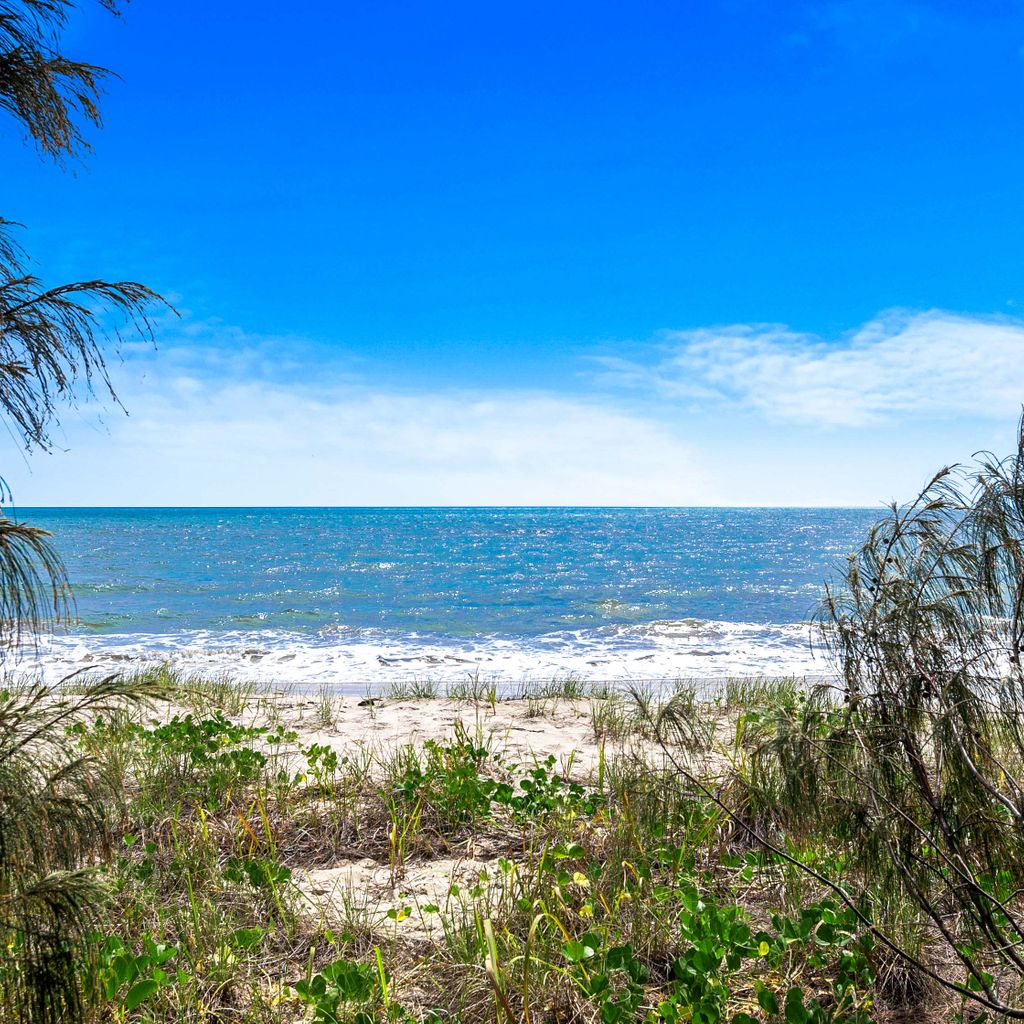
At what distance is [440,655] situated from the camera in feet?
50.5

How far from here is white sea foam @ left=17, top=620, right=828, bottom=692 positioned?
13.2 metres

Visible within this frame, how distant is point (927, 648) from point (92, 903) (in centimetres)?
323

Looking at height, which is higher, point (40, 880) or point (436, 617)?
point (40, 880)

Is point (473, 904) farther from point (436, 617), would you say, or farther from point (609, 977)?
point (436, 617)

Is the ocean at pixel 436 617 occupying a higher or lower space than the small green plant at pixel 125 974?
lower

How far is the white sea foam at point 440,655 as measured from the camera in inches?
520

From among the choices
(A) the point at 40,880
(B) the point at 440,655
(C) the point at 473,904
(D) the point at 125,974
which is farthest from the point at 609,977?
(B) the point at 440,655

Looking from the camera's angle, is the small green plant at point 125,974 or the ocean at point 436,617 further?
the ocean at point 436,617

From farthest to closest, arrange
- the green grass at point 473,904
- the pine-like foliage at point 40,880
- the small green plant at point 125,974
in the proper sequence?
the green grass at point 473,904 < the small green plant at point 125,974 < the pine-like foliage at point 40,880

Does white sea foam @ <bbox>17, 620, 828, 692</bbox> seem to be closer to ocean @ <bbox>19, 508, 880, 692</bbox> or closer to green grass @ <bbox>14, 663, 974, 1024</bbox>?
ocean @ <bbox>19, 508, 880, 692</bbox>

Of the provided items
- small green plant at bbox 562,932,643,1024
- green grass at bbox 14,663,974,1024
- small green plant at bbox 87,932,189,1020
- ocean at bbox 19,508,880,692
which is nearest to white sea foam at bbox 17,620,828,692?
ocean at bbox 19,508,880,692

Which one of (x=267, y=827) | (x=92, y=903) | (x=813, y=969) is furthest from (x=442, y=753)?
(x=92, y=903)

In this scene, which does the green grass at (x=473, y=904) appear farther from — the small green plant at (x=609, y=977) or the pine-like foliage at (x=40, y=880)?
the pine-like foliage at (x=40, y=880)

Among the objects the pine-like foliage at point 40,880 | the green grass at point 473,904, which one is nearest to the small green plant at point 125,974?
the green grass at point 473,904
